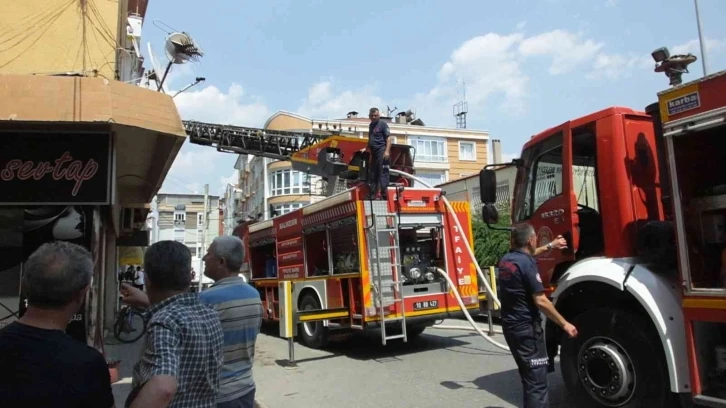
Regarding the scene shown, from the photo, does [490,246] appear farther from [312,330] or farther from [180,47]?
[180,47]

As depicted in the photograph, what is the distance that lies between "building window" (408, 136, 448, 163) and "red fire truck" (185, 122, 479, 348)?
3634cm

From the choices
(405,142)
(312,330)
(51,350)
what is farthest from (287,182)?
(51,350)

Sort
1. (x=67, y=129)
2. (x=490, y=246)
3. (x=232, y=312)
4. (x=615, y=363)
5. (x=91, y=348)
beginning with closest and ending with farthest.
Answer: (x=91, y=348) < (x=232, y=312) < (x=615, y=363) < (x=67, y=129) < (x=490, y=246)

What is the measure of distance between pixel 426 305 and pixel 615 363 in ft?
14.5

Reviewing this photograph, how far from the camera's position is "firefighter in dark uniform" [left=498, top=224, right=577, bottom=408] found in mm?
4305

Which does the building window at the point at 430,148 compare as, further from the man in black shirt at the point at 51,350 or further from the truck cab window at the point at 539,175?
the man in black shirt at the point at 51,350

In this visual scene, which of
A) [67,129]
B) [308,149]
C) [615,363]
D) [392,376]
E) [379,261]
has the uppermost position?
[308,149]

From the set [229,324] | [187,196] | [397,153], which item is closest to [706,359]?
[229,324]

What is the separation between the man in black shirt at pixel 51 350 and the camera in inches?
67.7

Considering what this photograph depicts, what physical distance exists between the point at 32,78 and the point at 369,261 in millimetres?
5239

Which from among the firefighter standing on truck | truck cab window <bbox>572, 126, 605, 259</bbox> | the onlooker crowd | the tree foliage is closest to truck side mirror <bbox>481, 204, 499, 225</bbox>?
truck cab window <bbox>572, 126, 605, 259</bbox>

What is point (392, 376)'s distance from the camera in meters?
7.59

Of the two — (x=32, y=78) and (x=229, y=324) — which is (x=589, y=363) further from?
(x=32, y=78)

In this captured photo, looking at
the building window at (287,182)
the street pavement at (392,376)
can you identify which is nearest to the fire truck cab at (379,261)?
the street pavement at (392,376)
